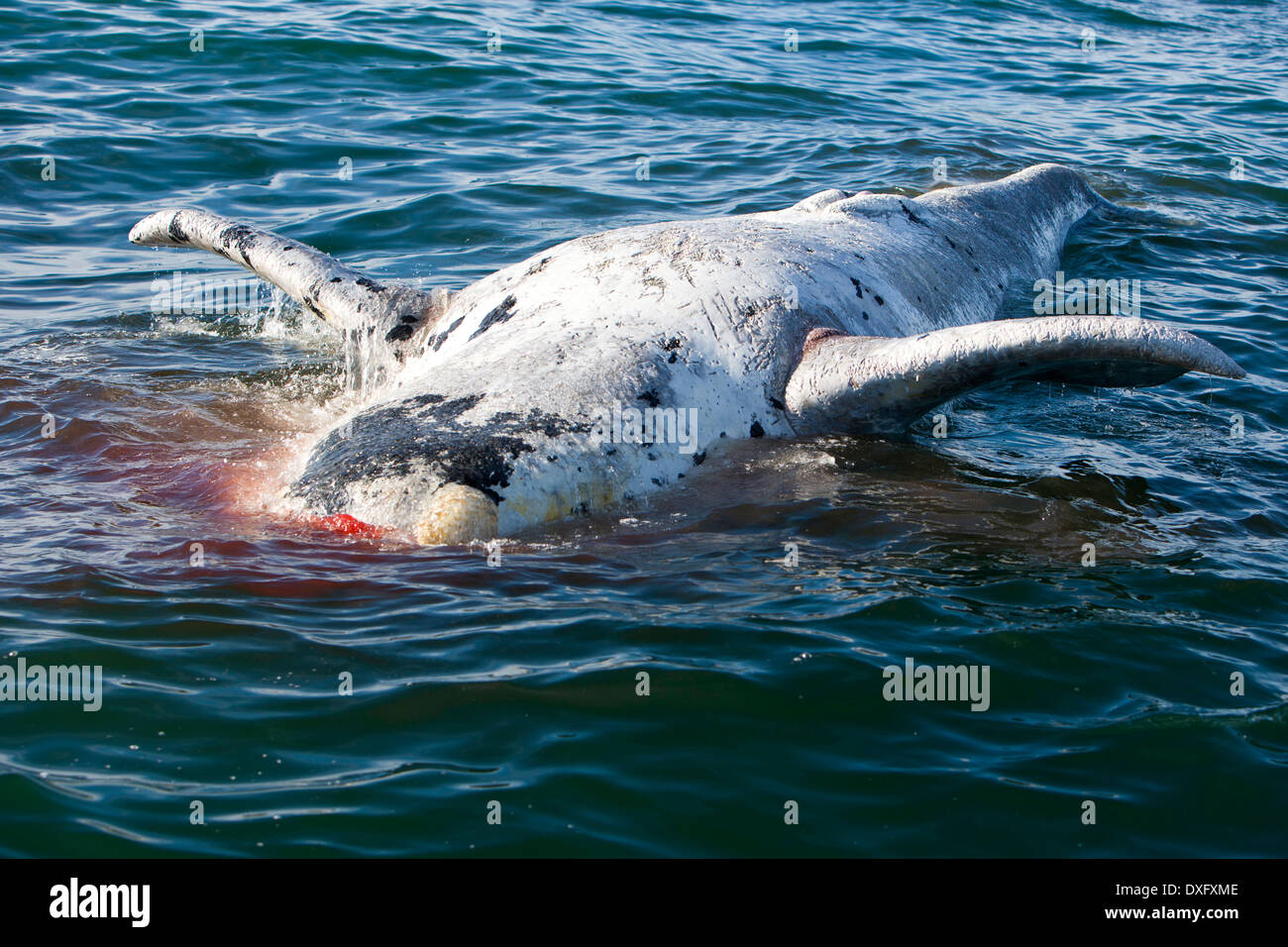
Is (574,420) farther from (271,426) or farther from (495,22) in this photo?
(495,22)

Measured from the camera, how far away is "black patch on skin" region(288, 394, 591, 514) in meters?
6.13

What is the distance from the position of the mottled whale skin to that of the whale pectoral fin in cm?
1

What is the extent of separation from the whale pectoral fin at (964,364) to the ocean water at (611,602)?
12.7 inches

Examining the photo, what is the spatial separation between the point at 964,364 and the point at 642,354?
65.3 inches

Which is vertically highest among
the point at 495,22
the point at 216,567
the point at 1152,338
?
the point at 495,22

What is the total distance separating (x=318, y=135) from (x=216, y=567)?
34.5 feet

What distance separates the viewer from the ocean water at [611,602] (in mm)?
4371

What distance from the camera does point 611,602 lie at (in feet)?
18.8
